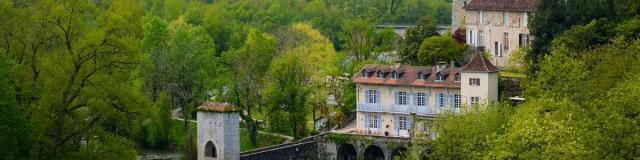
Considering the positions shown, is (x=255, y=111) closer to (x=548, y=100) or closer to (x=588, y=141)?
(x=548, y=100)

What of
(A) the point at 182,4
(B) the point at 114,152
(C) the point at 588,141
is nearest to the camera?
(C) the point at 588,141

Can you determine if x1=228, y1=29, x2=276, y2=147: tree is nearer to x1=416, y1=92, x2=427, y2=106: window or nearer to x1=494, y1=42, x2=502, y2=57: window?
x1=416, y1=92, x2=427, y2=106: window

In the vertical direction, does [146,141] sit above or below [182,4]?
below

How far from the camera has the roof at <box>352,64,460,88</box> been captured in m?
82.1

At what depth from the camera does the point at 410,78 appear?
274 ft

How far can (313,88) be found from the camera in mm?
93062

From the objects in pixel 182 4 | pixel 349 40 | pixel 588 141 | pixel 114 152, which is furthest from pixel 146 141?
pixel 182 4

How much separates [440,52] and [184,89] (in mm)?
15293

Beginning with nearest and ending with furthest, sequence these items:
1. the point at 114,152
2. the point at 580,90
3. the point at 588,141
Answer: the point at 588,141, the point at 114,152, the point at 580,90

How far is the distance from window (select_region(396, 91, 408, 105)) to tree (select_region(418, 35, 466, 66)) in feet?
14.1

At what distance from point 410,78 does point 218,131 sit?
981 centimetres

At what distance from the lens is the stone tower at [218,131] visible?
7988 cm

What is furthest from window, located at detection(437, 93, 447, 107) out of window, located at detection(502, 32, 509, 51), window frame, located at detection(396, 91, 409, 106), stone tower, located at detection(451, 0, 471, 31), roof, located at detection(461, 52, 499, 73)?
stone tower, located at detection(451, 0, 471, 31)

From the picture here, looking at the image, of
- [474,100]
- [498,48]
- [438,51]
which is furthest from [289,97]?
Result: [474,100]
